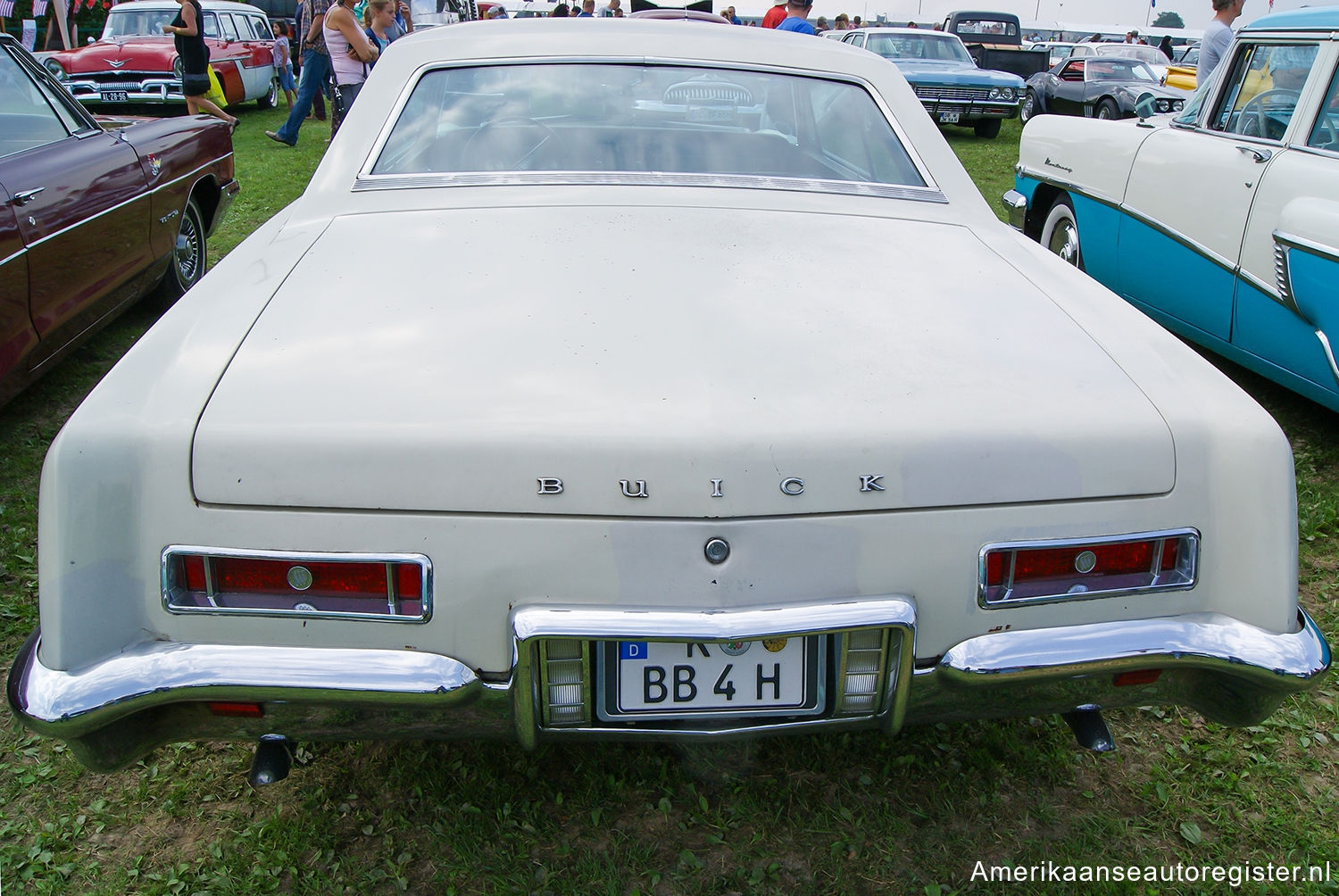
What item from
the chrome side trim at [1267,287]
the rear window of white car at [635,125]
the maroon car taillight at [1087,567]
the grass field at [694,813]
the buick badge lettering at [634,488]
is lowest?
the grass field at [694,813]

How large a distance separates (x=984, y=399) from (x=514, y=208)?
4.01 ft

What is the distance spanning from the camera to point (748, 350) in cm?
170

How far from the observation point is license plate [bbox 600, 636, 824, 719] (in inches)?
62.9

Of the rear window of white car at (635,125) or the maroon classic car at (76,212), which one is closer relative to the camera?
the rear window of white car at (635,125)

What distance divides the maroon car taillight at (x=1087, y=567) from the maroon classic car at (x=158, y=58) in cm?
1072

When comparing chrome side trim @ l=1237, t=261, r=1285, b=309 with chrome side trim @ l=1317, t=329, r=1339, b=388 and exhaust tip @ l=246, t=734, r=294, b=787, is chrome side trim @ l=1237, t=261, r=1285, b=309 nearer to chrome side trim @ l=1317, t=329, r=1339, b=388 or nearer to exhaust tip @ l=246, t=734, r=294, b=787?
chrome side trim @ l=1317, t=329, r=1339, b=388

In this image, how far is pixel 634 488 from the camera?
149 cm

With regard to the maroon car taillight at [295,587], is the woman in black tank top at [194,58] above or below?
above

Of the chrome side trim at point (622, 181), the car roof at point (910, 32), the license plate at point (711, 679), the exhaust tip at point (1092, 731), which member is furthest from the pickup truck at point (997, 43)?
the license plate at point (711, 679)

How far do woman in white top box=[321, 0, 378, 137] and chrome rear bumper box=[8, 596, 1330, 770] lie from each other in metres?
7.36

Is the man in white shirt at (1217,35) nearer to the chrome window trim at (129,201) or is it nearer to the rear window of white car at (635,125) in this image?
the rear window of white car at (635,125)

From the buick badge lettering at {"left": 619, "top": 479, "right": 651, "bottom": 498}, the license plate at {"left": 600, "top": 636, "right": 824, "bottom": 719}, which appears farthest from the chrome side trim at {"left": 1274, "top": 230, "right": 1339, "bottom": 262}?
the buick badge lettering at {"left": 619, "top": 479, "right": 651, "bottom": 498}

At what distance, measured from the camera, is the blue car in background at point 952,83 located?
12.7m

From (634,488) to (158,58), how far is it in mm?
12506
